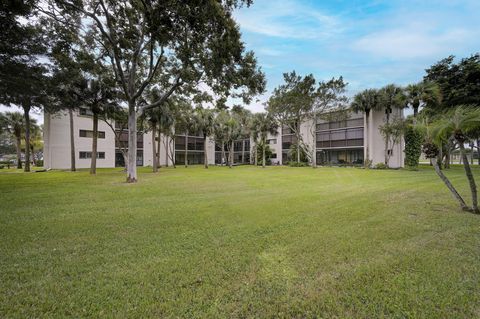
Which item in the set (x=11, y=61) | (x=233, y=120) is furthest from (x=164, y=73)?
(x=233, y=120)

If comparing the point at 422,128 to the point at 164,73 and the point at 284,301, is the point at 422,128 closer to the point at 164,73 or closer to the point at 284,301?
the point at 284,301

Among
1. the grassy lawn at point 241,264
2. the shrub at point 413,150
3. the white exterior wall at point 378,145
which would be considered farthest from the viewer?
the white exterior wall at point 378,145

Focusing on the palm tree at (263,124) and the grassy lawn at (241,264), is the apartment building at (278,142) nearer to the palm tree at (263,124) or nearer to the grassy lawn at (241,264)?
the palm tree at (263,124)

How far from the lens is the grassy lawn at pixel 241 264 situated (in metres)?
2.79

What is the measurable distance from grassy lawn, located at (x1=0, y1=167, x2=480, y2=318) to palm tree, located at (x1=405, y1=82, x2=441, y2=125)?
2559 cm

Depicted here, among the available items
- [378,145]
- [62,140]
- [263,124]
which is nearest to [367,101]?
[378,145]

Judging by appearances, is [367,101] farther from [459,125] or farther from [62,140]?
[62,140]

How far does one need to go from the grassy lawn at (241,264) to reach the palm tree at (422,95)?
25.6 meters

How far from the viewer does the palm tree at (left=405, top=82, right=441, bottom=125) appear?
86.3 feet

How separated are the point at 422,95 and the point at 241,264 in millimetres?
31765

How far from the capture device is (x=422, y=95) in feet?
87.9

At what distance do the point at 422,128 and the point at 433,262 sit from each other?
5.32 metres

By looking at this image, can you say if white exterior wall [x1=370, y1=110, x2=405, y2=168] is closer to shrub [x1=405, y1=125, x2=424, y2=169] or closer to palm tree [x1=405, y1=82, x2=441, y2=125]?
shrub [x1=405, y1=125, x2=424, y2=169]

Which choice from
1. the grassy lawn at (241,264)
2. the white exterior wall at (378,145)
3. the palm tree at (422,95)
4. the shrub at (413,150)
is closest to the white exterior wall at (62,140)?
the grassy lawn at (241,264)
